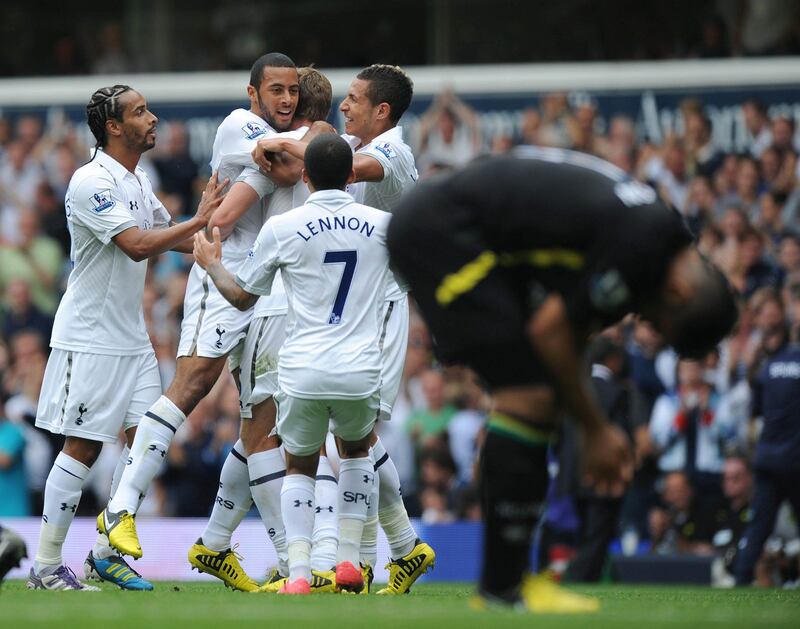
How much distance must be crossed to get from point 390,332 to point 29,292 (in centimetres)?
967

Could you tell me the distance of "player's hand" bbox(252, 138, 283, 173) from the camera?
336 inches

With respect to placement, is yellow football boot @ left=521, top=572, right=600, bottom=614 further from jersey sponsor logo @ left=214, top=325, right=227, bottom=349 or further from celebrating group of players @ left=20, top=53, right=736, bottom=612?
jersey sponsor logo @ left=214, top=325, right=227, bottom=349

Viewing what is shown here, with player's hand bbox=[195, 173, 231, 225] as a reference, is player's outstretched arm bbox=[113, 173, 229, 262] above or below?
below

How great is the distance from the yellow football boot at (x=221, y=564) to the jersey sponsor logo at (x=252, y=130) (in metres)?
2.32

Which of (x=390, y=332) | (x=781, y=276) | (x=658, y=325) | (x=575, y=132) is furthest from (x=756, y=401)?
(x=658, y=325)

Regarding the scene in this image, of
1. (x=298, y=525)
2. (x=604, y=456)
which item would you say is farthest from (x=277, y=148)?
(x=604, y=456)

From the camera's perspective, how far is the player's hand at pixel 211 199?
8703 millimetres

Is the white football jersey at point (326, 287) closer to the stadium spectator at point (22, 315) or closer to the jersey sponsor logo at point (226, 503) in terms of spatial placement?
the jersey sponsor logo at point (226, 503)

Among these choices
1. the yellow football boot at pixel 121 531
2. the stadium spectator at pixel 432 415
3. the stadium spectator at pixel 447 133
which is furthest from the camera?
the stadium spectator at pixel 447 133

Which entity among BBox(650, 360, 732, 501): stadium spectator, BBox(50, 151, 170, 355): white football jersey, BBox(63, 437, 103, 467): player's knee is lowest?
BBox(650, 360, 732, 501): stadium spectator

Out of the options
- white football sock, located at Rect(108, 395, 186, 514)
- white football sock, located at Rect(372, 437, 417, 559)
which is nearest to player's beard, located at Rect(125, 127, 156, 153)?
white football sock, located at Rect(108, 395, 186, 514)

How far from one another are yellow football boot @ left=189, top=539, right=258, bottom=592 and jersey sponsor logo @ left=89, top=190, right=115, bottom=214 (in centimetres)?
195

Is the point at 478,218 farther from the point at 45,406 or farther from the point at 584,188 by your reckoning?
the point at 45,406

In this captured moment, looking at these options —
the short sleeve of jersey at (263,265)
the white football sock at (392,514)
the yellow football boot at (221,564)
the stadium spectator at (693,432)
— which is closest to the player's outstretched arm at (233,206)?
the short sleeve of jersey at (263,265)
